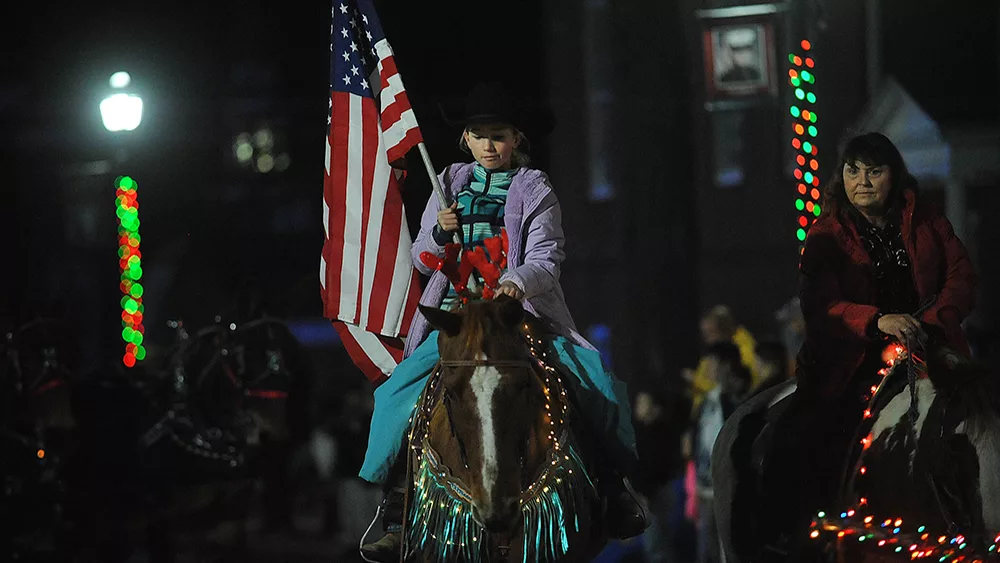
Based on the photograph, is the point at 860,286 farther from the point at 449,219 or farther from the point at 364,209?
the point at 364,209

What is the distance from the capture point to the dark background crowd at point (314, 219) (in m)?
13.8

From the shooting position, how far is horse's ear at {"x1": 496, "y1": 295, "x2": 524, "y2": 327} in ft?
22.1

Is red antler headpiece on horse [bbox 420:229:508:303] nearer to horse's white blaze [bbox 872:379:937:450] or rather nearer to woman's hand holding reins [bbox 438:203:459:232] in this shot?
woman's hand holding reins [bbox 438:203:459:232]

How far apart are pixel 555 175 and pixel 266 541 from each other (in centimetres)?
1152

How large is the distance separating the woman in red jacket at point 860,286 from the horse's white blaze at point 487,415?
1712 millimetres

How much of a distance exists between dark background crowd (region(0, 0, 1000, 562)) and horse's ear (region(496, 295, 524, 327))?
11.6 feet

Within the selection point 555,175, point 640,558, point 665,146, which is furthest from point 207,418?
point 555,175

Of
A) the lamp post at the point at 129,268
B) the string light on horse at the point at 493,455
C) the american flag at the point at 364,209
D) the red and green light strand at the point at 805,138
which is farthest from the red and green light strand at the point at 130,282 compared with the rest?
the string light on horse at the point at 493,455

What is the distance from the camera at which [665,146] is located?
16.6 metres

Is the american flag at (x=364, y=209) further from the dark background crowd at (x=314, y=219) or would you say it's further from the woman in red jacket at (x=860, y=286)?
the dark background crowd at (x=314, y=219)

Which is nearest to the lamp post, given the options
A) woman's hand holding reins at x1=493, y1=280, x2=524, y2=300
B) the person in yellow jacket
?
the person in yellow jacket

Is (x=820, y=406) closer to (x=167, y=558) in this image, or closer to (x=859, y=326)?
(x=859, y=326)

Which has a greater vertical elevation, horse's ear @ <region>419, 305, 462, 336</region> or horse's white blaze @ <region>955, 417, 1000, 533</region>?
horse's ear @ <region>419, 305, 462, 336</region>

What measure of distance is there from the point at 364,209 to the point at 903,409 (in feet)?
10.3
